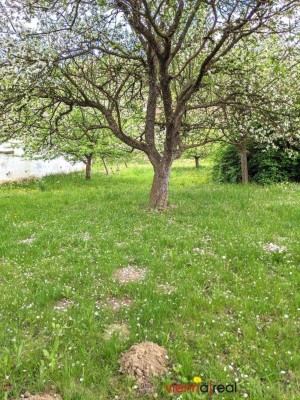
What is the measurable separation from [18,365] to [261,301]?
395 centimetres

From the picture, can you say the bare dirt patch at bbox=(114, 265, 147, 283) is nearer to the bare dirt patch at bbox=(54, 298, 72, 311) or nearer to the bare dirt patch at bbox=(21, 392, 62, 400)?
the bare dirt patch at bbox=(54, 298, 72, 311)

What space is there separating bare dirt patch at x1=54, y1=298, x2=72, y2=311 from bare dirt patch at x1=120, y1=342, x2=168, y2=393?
1.68 meters

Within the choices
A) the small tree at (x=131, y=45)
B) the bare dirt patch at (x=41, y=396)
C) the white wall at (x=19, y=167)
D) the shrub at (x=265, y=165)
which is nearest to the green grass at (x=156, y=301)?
the bare dirt patch at (x=41, y=396)

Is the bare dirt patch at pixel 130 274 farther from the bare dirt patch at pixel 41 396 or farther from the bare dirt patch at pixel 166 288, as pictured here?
the bare dirt patch at pixel 41 396

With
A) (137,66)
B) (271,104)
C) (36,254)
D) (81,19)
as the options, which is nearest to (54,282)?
(36,254)

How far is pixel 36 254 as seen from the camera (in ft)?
26.4

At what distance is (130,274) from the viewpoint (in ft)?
22.6

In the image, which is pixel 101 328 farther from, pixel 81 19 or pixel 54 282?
pixel 81 19

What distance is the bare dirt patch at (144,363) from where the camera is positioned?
3.85m

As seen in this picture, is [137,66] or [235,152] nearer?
[137,66]

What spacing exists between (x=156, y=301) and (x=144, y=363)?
1.57 m

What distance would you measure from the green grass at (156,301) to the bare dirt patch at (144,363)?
112 mm

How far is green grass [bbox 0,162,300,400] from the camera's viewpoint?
3.96 meters

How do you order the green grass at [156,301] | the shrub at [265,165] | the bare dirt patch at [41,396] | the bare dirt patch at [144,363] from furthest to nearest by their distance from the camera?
1. the shrub at [265,165]
2. the green grass at [156,301]
3. the bare dirt patch at [144,363]
4. the bare dirt patch at [41,396]
